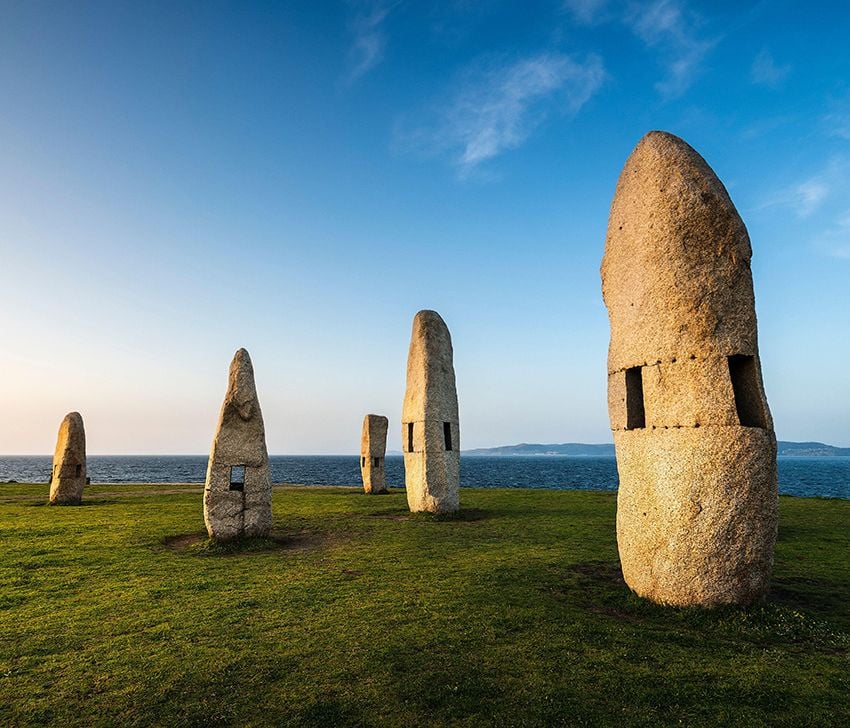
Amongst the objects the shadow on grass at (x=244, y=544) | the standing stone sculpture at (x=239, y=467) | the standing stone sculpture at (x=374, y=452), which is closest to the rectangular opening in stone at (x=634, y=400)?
the shadow on grass at (x=244, y=544)

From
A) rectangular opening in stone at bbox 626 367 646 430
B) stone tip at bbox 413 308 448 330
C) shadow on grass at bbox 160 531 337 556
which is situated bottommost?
shadow on grass at bbox 160 531 337 556

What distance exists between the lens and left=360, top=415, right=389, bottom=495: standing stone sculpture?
1152 inches

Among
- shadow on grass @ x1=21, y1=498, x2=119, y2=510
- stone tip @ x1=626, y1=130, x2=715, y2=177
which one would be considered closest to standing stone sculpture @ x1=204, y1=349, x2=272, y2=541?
stone tip @ x1=626, y1=130, x2=715, y2=177

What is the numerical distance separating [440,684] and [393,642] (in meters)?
1.28

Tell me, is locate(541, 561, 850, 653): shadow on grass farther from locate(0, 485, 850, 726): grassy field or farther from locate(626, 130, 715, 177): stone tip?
locate(626, 130, 715, 177): stone tip

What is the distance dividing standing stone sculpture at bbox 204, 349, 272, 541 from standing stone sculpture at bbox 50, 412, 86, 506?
41.8 feet

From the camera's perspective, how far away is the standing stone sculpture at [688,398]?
7434mm

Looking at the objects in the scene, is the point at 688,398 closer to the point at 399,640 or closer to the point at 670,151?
the point at 670,151

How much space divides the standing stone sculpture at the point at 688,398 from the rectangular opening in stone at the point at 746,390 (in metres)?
0.02

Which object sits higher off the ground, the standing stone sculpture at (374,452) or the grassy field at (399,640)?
the standing stone sculpture at (374,452)

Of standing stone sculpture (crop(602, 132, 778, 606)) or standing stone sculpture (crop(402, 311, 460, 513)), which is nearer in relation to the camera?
standing stone sculpture (crop(602, 132, 778, 606))

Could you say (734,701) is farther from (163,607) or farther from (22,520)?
(22,520)

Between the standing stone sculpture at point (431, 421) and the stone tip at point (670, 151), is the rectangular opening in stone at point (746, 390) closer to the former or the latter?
the stone tip at point (670, 151)

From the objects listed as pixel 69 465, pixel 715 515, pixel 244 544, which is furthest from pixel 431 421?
pixel 69 465
